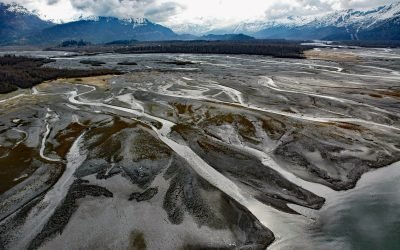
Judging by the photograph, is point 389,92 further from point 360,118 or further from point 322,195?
point 322,195

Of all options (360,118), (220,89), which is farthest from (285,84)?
(360,118)

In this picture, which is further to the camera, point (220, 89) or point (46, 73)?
point (46, 73)

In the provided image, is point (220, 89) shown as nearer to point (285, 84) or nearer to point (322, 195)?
point (285, 84)

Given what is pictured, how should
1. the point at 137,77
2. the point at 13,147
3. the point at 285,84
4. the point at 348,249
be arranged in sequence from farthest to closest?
the point at 137,77 < the point at 285,84 < the point at 13,147 < the point at 348,249

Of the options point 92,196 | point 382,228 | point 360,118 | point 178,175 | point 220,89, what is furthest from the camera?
point 220,89

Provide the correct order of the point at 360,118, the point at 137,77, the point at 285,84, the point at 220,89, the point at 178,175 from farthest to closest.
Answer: the point at 137,77
the point at 285,84
the point at 220,89
the point at 360,118
the point at 178,175

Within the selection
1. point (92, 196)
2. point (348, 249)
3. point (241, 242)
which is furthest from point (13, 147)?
point (348, 249)
